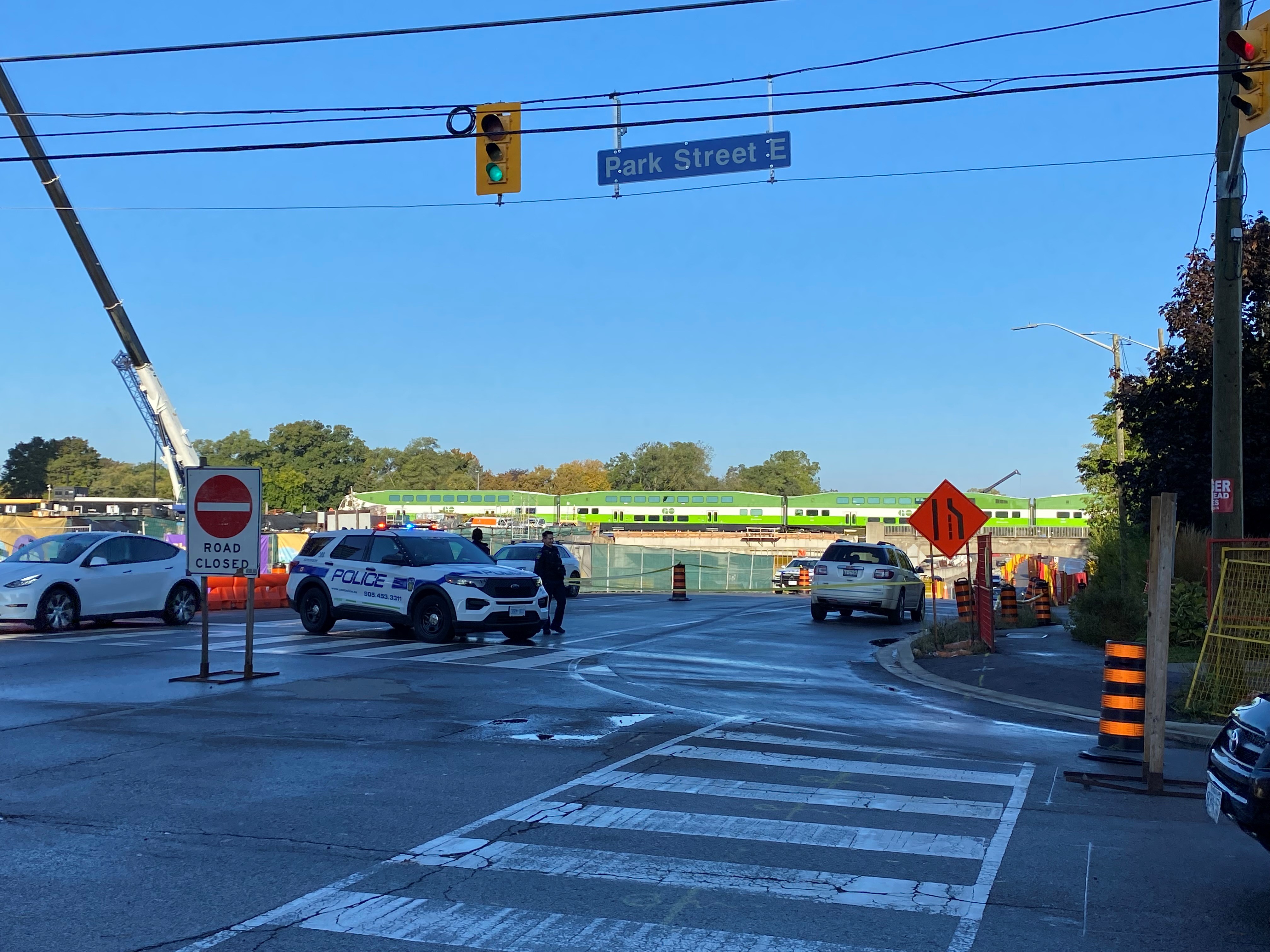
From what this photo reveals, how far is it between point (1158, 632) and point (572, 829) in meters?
4.49

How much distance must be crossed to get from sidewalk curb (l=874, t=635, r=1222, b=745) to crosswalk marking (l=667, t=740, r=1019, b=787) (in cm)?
172

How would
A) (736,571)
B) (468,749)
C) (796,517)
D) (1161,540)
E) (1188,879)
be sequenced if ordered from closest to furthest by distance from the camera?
(1188,879), (1161,540), (468,749), (736,571), (796,517)

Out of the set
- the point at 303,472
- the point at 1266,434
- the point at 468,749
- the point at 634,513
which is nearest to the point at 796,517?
the point at 634,513

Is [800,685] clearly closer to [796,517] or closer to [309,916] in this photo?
[309,916]

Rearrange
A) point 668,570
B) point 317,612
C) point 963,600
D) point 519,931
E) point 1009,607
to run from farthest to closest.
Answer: point 668,570, point 1009,607, point 963,600, point 317,612, point 519,931

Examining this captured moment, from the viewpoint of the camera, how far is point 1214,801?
5.80m

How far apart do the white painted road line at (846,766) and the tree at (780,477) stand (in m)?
154

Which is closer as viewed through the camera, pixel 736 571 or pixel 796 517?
pixel 736 571

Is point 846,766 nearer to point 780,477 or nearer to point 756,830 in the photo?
point 756,830

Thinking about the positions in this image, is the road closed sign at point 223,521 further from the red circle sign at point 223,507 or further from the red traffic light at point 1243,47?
the red traffic light at point 1243,47

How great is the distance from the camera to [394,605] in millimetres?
18047

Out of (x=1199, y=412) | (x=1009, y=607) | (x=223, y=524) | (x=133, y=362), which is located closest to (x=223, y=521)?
(x=223, y=524)

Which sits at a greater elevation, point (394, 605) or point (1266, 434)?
point (1266, 434)

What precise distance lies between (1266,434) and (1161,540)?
A: 529 inches
